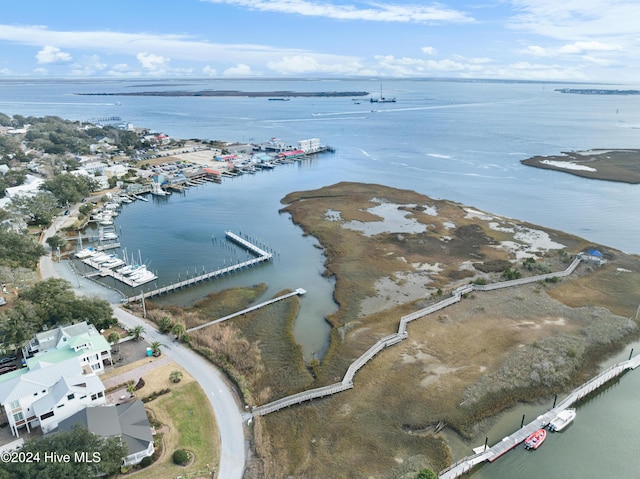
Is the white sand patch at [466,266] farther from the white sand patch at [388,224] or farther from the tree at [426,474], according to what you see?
the tree at [426,474]

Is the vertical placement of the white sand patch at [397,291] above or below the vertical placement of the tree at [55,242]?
below

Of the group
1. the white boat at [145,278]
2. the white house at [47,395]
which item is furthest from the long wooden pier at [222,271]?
the white house at [47,395]

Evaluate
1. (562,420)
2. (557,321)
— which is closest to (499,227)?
(557,321)

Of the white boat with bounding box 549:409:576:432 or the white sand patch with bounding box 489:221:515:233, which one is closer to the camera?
the white boat with bounding box 549:409:576:432

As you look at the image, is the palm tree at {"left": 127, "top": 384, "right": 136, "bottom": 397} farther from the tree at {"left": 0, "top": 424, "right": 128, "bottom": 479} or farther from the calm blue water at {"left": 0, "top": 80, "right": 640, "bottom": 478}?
the calm blue water at {"left": 0, "top": 80, "right": 640, "bottom": 478}

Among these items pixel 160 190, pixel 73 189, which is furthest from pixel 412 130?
pixel 73 189

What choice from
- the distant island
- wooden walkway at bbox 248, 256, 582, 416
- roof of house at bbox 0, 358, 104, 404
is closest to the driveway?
wooden walkway at bbox 248, 256, 582, 416

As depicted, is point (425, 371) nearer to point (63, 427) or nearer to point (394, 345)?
point (394, 345)
